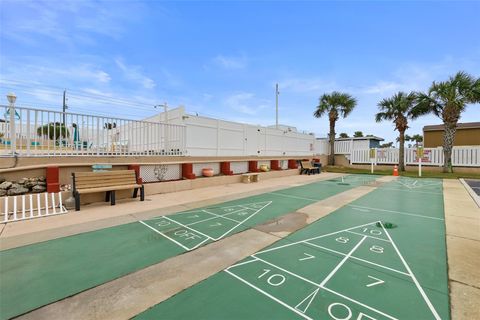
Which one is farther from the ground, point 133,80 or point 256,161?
point 133,80

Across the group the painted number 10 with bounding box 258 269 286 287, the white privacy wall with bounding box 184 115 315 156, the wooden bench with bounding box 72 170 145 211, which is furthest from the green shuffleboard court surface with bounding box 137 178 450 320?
the white privacy wall with bounding box 184 115 315 156

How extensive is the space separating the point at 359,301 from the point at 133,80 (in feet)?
46.3

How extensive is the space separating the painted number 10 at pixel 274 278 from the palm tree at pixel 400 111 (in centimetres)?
1962

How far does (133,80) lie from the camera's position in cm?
1267

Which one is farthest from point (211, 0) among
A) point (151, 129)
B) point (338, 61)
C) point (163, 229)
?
point (163, 229)

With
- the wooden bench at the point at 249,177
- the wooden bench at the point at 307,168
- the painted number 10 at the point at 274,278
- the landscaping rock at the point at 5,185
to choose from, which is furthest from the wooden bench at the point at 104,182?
the wooden bench at the point at 307,168

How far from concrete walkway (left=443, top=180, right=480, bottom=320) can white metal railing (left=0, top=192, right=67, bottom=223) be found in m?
7.38

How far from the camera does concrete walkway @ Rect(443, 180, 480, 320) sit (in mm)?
2107

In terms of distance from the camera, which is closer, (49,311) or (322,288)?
(49,311)

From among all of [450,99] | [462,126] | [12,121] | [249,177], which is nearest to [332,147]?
[450,99]

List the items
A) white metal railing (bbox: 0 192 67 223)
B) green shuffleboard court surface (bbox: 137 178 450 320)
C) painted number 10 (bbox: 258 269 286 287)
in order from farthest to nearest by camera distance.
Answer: white metal railing (bbox: 0 192 67 223), painted number 10 (bbox: 258 269 286 287), green shuffleboard court surface (bbox: 137 178 450 320)

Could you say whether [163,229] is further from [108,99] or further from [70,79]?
[70,79]

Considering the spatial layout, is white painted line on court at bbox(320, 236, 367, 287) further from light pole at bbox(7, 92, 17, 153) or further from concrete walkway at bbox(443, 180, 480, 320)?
light pole at bbox(7, 92, 17, 153)

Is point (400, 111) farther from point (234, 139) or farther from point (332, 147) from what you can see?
point (234, 139)
